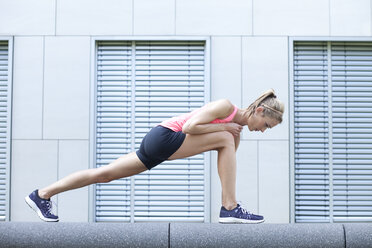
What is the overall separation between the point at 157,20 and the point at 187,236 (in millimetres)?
5099

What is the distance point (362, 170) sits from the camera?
9266 millimetres

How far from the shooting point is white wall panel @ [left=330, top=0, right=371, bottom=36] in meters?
9.18

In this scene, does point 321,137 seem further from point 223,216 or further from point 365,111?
point 223,216

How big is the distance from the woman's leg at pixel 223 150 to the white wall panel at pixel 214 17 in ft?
14.0

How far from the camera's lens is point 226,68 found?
30.0 ft

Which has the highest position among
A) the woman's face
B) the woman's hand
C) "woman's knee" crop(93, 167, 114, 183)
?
A: the woman's face

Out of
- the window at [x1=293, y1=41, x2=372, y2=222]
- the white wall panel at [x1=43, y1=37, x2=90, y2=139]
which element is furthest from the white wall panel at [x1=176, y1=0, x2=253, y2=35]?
the white wall panel at [x1=43, y1=37, x2=90, y2=139]

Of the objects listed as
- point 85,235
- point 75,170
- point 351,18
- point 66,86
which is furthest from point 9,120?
point 351,18

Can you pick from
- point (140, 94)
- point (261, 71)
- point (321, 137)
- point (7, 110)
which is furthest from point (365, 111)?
point (7, 110)

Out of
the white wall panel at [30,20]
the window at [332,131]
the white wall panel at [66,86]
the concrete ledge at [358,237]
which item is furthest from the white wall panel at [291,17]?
the concrete ledge at [358,237]

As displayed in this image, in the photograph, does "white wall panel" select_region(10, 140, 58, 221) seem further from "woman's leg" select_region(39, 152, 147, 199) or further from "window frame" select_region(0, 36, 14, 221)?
"woman's leg" select_region(39, 152, 147, 199)

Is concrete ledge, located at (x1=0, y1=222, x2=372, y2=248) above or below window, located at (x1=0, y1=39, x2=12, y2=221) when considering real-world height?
below

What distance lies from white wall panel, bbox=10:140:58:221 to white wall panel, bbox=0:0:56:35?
1.76 metres

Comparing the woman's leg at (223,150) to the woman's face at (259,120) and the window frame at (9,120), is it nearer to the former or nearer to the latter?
the woman's face at (259,120)
